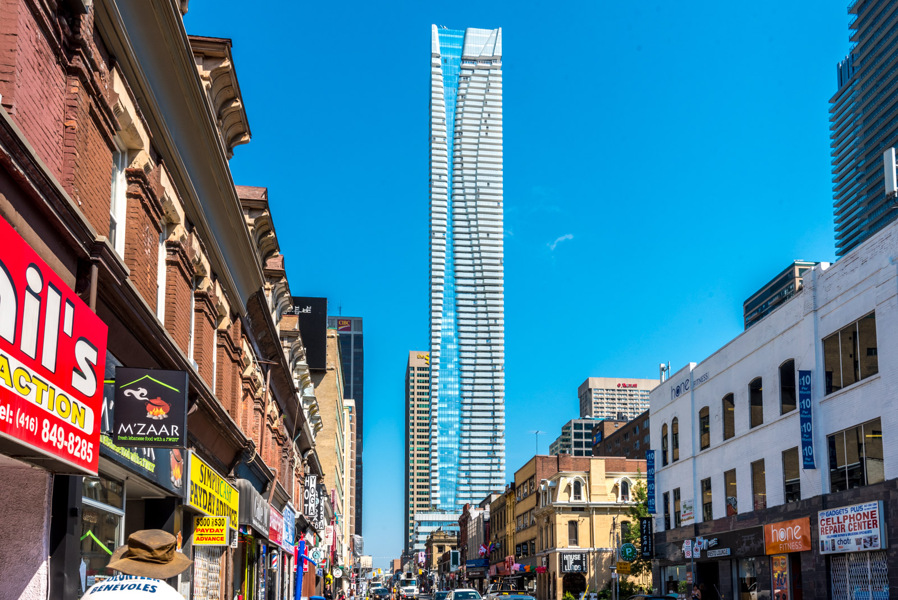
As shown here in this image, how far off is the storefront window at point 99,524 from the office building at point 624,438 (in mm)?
104880

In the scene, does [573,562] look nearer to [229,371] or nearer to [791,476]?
[791,476]

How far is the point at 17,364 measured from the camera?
6.94m

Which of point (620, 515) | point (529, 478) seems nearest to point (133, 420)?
point (620, 515)

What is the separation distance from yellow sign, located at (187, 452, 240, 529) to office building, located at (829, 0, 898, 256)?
428ft

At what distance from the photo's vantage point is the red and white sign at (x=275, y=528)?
30098mm

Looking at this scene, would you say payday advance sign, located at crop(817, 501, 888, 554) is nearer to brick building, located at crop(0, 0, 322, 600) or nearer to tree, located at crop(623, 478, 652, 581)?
brick building, located at crop(0, 0, 322, 600)

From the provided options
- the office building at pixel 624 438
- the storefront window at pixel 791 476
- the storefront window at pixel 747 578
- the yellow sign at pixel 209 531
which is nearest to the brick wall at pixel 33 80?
the yellow sign at pixel 209 531

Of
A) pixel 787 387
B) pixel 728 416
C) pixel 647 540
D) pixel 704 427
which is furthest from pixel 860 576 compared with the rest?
pixel 647 540

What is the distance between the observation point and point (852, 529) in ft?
81.7

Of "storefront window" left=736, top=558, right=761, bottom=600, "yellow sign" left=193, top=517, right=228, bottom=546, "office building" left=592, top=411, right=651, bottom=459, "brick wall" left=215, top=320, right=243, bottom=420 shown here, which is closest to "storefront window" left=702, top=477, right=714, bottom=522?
"storefront window" left=736, top=558, right=761, bottom=600

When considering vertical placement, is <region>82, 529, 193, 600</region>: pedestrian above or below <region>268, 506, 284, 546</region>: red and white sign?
above

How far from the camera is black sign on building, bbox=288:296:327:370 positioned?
61000mm

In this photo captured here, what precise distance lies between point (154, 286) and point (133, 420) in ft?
14.3

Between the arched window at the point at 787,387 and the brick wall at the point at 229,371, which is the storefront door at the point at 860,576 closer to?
the arched window at the point at 787,387
